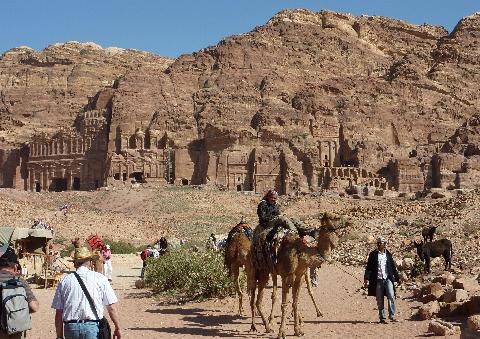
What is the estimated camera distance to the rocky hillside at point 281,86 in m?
88.4

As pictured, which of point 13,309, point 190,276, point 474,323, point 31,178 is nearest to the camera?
point 13,309

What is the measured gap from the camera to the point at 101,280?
769cm

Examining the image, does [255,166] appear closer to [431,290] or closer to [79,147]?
[79,147]

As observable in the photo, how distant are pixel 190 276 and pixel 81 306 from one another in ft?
Answer: 36.3

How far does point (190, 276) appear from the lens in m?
18.5

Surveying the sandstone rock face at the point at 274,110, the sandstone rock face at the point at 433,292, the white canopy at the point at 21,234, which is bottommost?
the sandstone rock face at the point at 433,292

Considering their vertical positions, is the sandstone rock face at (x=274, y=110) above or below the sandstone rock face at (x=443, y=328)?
above

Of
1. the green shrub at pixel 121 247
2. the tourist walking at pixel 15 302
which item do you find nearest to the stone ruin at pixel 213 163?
the green shrub at pixel 121 247

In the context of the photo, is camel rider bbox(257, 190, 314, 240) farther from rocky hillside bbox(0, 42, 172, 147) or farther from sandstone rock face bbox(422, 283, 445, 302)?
rocky hillside bbox(0, 42, 172, 147)

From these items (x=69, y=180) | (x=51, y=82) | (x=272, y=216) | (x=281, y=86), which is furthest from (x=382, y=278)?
(x=51, y=82)

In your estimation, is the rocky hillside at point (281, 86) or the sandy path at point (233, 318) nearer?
the sandy path at point (233, 318)

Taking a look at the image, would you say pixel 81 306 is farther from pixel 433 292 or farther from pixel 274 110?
pixel 274 110

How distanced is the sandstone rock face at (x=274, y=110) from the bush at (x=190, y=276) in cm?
5120

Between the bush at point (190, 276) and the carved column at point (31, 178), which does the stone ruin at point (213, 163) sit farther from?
the bush at point (190, 276)
